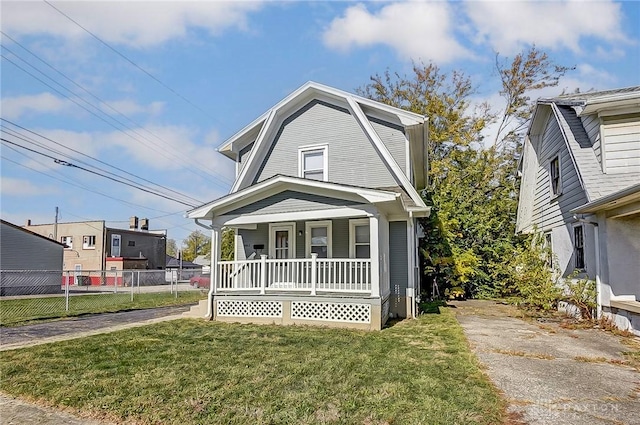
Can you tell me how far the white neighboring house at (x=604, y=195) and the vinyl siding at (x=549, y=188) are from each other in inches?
1.3

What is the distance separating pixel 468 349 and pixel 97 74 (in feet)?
57.3

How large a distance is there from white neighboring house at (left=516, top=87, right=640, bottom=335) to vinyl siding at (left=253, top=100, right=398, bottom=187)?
15.6 ft

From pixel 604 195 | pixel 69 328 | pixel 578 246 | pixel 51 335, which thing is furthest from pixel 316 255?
pixel 578 246

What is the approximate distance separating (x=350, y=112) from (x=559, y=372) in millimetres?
8673

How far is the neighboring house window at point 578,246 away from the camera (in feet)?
35.3

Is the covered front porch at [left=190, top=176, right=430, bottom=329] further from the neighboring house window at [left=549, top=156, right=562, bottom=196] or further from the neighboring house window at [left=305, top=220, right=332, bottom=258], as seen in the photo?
the neighboring house window at [left=549, top=156, right=562, bottom=196]

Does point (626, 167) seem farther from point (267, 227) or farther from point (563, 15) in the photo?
point (267, 227)

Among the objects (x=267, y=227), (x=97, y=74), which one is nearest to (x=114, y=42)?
(x=97, y=74)

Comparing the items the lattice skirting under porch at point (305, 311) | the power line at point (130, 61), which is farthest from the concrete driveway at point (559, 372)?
the power line at point (130, 61)

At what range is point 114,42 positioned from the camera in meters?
15.2

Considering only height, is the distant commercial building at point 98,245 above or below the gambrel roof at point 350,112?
below

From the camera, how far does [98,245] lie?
130 feet

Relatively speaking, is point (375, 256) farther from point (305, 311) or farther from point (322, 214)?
point (305, 311)

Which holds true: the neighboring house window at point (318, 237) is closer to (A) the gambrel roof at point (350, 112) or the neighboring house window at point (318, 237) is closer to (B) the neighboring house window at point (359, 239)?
(B) the neighboring house window at point (359, 239)
